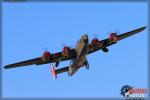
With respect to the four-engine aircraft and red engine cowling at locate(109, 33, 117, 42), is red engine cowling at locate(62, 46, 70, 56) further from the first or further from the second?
red engine cowling at locate(109, 33, 117, 42)

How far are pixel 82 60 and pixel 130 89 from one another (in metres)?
8.66

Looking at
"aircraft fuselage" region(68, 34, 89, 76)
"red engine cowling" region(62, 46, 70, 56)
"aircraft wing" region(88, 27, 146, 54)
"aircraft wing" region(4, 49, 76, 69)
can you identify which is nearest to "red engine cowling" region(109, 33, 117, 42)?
"aircraft wing" region(88, 27, 146, 54)

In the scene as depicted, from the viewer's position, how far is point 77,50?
5062 cm

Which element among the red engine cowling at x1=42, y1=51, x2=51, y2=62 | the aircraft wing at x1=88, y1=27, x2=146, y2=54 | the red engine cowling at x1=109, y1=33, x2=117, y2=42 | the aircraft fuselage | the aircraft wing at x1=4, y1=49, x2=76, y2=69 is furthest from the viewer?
the aircraft wing at x1=88, y1=27, x2=146, y2=54

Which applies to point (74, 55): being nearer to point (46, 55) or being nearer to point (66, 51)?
point (66, 51)

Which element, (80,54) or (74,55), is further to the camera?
(74,55)

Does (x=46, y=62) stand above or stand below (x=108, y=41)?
below

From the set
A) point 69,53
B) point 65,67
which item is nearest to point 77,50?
point 69,53

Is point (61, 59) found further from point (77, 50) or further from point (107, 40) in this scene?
point (107, 40)

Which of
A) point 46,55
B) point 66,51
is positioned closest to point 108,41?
point 66,51

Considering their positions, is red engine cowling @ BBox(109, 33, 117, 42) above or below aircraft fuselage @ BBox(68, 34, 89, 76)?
above

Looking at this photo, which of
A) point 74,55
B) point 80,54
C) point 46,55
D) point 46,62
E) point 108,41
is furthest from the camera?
point 108,41

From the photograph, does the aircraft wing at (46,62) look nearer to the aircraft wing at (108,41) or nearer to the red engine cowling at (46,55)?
the red engine cowling at (46,55)

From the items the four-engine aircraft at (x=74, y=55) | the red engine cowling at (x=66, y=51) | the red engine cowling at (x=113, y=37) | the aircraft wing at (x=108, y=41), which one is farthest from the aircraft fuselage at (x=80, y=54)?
the red engine cowling at (x=113, y=37)
